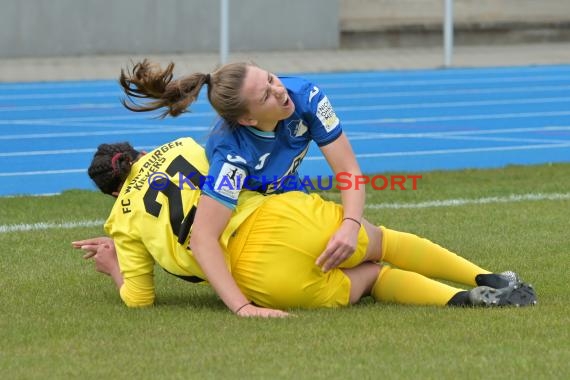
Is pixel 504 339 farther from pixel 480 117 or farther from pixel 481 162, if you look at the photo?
pixel 480 117

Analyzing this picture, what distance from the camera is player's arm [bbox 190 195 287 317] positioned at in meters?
5.42

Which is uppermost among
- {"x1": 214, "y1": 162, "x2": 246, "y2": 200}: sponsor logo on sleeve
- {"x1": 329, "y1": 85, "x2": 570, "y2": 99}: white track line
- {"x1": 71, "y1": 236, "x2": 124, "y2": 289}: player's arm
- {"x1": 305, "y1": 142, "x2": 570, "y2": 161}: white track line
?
{"x1": 214, "y1": 162, "x2": 246, "y2": 200}: sponsor logo on sleeve

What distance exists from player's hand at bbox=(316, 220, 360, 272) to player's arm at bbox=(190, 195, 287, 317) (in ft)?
0.86

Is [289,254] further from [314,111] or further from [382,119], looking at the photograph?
[382,119]

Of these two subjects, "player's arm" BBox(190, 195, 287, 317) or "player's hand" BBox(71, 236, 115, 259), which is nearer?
"player's arm" BBox(190, 195, 287, 317)

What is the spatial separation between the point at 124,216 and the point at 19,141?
26.8 feet

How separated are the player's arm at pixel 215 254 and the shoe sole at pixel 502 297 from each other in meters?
0.78

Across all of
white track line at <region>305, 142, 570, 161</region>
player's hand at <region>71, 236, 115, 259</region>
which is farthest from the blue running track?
player's hand at <region>71, 236, 115, 259</region>

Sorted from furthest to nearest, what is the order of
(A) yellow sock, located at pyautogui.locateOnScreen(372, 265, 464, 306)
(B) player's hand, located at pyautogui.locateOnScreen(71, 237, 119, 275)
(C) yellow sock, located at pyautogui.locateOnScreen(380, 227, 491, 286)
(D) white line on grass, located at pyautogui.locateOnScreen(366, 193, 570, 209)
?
(D) white line on grass, located at pyautogui.locateOnScreen(366, 193, 570, 209) → (B) player's hand, located at pyautogui.locateOnScreen(71, 237, 119, 275) → (C) yellow sock, located at pyautogui.locateOnScreen(380, 227, 491, 286) → (A) yellow sock, located at pyautogui.locateOnScreen(372, 265, 464, 306)

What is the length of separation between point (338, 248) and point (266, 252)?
1.03ft

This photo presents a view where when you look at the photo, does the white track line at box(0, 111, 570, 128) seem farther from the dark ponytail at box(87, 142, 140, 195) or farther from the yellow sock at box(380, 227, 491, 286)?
the yellow sock at box(380, 227, 491, 286)

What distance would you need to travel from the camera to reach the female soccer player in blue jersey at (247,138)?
5.43 meters

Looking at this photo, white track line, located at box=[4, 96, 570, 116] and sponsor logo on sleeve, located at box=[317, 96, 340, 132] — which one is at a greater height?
sponsor logo on sleeve, located at box=[317, 96, 340, 132]

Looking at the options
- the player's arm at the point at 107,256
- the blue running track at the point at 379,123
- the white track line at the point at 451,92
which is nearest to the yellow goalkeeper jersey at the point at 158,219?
the player's arm at the point at 107,256
